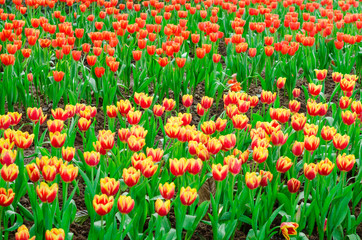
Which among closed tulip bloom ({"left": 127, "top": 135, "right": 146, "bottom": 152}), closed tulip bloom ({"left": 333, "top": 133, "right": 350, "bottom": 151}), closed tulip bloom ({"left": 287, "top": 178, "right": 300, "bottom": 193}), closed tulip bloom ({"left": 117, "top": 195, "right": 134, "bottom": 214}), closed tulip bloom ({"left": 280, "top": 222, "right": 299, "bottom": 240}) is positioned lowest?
closed tulip bloom ({"left": 280, "top": 222, "right": 299, "bottom": 240})

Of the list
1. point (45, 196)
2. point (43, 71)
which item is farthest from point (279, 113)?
point (43, 71)

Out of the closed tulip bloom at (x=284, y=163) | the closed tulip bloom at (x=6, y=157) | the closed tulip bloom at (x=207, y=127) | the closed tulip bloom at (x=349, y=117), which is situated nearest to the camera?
the closed tulip bloom at (x=6, y=157)

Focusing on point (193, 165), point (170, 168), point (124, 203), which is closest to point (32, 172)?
point (124, 203)

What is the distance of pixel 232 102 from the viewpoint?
3.37m

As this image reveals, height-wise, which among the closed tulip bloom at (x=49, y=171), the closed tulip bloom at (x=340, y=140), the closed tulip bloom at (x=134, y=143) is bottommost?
the closed tulip bloom at (x=49, y=171)

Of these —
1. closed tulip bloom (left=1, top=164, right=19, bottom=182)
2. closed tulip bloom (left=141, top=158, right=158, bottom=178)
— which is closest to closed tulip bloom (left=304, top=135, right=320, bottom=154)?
closed tulip bloom (left=141, top=158, right=158, bottom=178)

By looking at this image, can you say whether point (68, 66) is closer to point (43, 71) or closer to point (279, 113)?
point (43, 71)

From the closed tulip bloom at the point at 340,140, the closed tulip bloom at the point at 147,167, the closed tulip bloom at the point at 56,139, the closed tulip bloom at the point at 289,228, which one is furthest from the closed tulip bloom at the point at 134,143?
the closed tulip bloom at the point at 340,140

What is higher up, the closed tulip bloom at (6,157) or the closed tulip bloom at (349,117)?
the closed tulip bloom at (349,117)

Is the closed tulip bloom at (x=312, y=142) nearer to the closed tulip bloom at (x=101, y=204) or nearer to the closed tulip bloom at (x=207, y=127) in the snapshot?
the closed tulip bloom at (x=207, y=127)

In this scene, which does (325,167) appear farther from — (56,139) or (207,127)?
(56,139)

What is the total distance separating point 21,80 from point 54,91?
0.33 m

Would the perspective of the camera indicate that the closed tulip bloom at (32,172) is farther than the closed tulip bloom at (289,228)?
No

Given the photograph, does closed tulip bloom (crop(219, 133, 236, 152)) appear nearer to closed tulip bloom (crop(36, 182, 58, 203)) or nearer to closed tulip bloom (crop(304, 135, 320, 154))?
closed tulip bloom (crop(304, 135, 320, 154))
